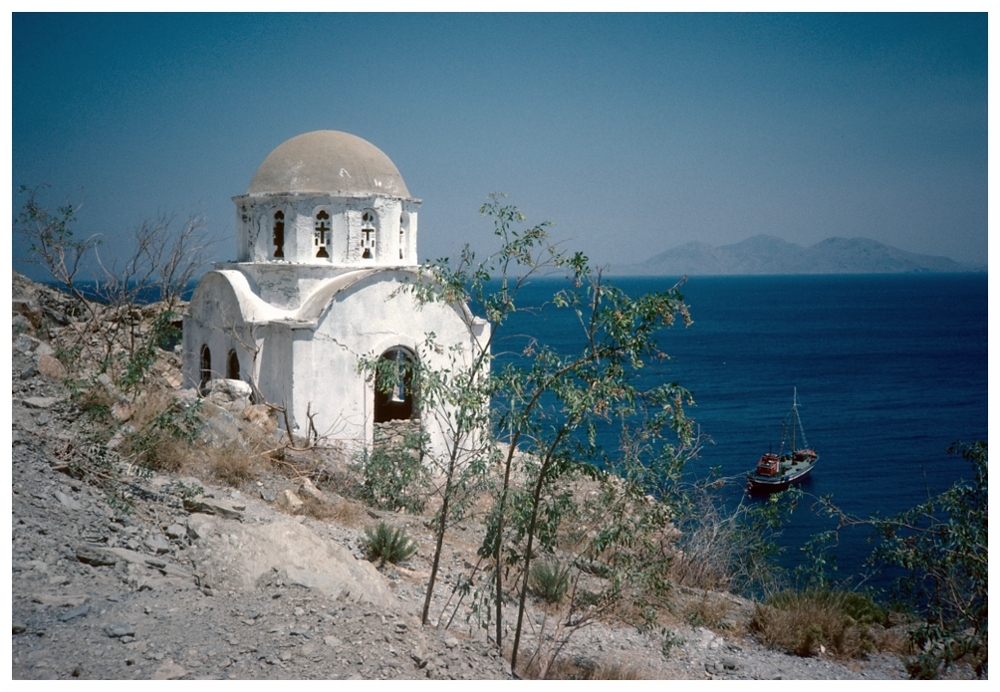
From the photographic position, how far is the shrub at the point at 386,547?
7977 millimetres

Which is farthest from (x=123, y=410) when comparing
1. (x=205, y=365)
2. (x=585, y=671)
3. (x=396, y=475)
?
(x=585, y=671)

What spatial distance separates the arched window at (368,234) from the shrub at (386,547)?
5252 millimetres

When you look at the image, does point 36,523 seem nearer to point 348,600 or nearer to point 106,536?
point 106,536

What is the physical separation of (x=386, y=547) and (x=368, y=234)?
5.67m

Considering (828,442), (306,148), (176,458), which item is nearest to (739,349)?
(828,442)

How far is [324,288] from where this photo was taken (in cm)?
1164

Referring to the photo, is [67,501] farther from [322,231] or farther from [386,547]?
[322,231]

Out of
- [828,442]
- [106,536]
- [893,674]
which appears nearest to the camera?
[106,536]

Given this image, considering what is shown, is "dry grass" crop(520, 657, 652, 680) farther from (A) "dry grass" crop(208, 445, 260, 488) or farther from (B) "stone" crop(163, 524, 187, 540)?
(A) "dry grass" crop(208, 445, 260, 488)

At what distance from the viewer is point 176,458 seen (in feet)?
29.1

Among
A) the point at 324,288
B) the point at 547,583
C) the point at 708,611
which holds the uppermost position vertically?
the point at 324,288

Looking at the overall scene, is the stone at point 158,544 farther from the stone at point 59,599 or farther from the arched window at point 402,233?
the arched window at point 402,233

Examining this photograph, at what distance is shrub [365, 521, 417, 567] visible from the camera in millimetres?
7977

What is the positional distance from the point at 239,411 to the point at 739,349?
1621 inches
